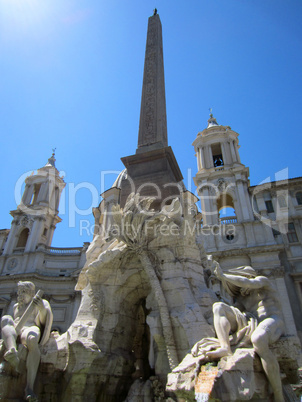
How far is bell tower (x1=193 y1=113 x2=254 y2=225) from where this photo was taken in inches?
973

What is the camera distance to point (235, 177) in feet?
85.4

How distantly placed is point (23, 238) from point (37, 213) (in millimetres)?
3317

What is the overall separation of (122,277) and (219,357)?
2.63m

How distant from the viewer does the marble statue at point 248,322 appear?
3654 mm

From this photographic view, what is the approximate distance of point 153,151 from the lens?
25.9 feet

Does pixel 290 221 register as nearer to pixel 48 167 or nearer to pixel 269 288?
pixel 269 288

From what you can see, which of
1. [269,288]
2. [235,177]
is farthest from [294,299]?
[269,288]

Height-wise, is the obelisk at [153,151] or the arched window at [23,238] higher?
the arched window at [23,238]

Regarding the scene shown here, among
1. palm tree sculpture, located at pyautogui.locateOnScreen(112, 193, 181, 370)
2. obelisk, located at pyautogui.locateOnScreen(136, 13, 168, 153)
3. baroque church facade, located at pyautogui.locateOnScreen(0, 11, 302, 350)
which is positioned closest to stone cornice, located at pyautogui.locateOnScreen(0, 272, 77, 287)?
baroque church facade, located at pyautogui.locateOnScreen(0, 11, 302, 350)

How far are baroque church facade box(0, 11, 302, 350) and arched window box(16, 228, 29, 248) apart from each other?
3 cm

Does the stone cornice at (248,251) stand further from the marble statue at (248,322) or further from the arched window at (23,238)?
the arched window at (23,238)

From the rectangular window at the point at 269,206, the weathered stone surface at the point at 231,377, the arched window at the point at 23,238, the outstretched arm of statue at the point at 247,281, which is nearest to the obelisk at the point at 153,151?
the outstretched arm of statue at the point at 247,281

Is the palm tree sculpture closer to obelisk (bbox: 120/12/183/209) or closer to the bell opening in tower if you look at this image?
obelisk (bbox: 120/12/183/209)

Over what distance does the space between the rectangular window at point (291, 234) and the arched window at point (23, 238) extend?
2542cm
